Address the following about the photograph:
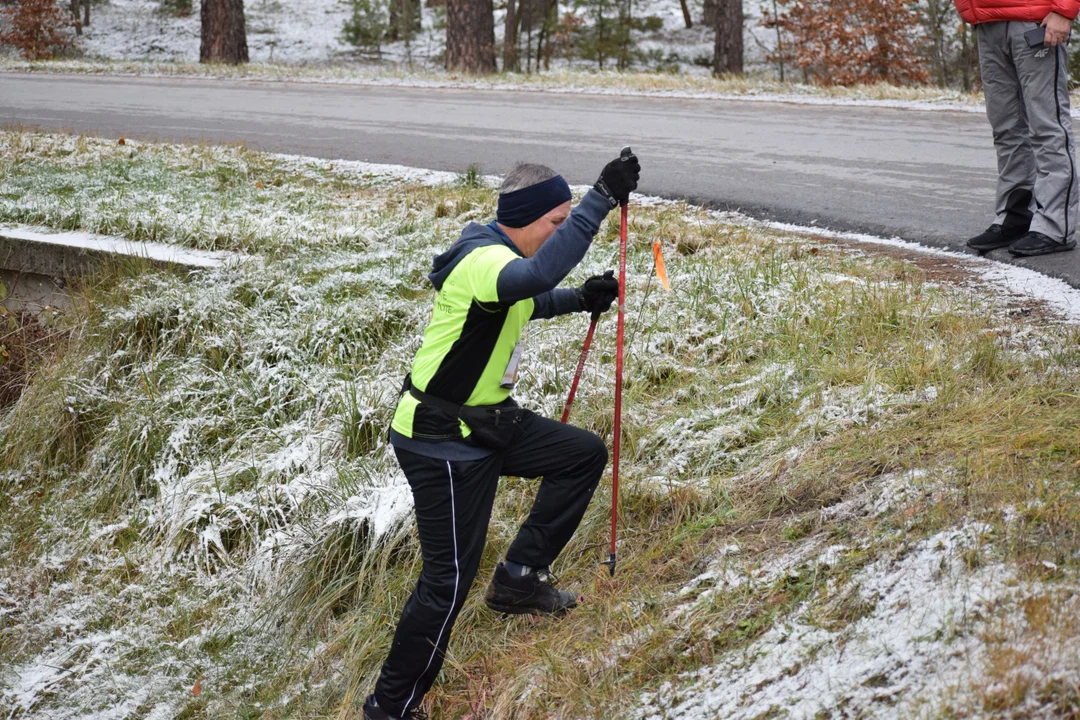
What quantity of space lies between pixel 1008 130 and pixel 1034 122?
246 millimetres

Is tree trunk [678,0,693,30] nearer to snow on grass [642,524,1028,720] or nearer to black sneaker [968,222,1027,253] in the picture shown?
black sneaker [968,222,1027,253]

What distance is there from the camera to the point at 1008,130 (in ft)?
20.3

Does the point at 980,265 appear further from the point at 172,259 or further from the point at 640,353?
the point at 172,259

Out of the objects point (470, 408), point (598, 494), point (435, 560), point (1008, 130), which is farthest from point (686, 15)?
point (435, 560)

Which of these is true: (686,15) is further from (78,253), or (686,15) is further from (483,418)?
(483,418)

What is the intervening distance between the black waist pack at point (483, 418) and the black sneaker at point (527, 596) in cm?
59

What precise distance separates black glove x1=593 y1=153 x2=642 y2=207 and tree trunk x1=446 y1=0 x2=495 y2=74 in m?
16.2

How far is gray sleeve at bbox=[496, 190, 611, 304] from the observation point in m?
3.06

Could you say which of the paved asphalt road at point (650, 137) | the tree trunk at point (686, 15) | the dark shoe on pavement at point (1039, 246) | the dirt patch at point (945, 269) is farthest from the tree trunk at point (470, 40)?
the dark shoe on pavement at point (1039, 246)

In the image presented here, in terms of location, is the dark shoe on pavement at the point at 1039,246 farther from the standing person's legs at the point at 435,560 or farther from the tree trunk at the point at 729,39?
the tree trunk at the point at 729,39

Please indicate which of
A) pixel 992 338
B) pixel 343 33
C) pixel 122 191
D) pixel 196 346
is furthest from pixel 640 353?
pixel 343 33

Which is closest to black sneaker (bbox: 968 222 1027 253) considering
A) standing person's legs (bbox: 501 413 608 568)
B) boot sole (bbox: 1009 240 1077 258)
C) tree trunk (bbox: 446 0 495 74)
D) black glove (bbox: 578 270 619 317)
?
boot sole (bbox: 1009 240 1077 258)

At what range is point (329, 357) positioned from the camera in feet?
19.4

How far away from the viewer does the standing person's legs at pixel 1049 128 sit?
19.3 feet
